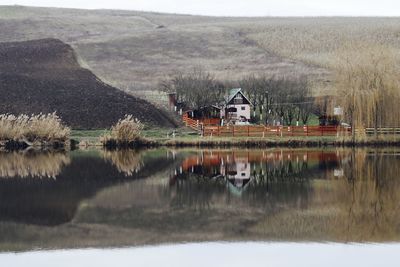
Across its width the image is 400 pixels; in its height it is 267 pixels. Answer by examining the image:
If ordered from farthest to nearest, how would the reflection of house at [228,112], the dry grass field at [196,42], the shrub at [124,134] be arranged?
the dry grass field at [196,42] < the reflection of house at [228,112] < the shrub at [124,134]

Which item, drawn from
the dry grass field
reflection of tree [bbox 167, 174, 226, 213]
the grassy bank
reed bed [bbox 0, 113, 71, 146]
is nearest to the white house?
the dry grass field

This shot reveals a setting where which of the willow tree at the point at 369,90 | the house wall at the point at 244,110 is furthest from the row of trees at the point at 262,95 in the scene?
the willow tree at the point at 369,90

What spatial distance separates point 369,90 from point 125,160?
1985cm

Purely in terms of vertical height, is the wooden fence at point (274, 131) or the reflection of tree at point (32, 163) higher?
the wooden fence at point (274, 131)

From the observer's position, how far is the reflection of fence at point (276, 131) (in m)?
61.2

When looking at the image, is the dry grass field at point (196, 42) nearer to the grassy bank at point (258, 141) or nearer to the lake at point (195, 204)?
the grassy bank at point (258, 141)

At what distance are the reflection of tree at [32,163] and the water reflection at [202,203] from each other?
805mm

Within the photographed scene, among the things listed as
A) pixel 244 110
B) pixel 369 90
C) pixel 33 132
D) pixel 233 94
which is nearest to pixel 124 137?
pixel 33 132

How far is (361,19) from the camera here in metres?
138

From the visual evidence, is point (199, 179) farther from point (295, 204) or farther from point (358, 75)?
point (358, 75)

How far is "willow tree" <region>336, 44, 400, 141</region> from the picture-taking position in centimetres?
5812

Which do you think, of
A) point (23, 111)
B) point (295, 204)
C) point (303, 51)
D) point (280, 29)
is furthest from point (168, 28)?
point (295, 204)

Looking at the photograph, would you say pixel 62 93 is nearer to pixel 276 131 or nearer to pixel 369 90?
pixel 276 131

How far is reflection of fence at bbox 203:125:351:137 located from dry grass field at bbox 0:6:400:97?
75.3 feet
